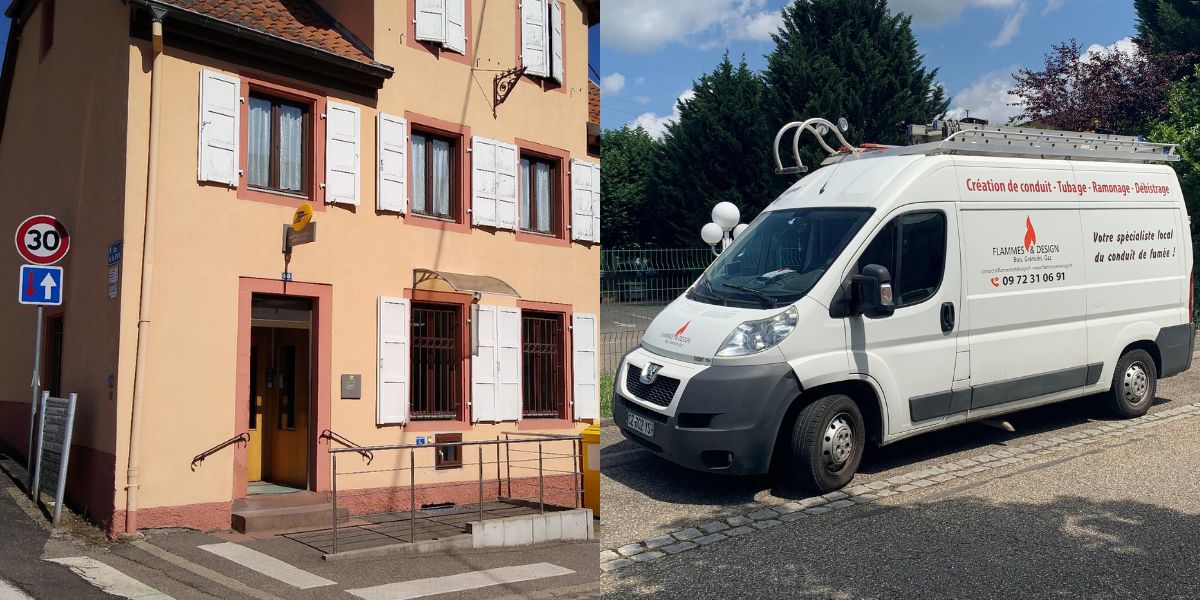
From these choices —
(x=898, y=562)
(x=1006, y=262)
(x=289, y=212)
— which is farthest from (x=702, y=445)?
(x=289, y=212)

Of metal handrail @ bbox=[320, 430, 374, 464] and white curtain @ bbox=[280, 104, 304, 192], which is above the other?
white curtain @ bbox=[280, 104, 304, 192]

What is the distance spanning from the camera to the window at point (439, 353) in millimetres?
3305

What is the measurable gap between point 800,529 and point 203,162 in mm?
3924

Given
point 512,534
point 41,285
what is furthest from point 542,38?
point 41,285

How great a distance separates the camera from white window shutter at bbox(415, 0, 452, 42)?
9.50 ft

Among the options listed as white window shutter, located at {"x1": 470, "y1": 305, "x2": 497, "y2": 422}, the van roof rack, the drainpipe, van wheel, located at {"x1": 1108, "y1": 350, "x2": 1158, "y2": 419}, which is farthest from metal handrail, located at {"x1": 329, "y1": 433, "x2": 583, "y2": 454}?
van wheel, located at {"x1": 1108, "y1": 350, "x2": 1158, "y2": 419}

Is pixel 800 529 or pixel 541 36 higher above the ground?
pixel 541 36

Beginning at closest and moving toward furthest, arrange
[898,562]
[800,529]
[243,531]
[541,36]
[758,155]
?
[541,36]
[898,562]
[800,529]
[243,531]
[758,155]

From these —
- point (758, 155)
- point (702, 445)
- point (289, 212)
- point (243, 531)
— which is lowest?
point (243, 531)

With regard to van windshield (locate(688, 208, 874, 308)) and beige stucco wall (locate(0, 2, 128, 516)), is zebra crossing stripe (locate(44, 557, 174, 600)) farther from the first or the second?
van windshield (locate(688, 208, 874, 308))

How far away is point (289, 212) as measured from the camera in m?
5.56

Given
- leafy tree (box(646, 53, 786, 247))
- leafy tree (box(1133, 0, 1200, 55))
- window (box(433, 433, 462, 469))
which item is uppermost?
leafy tree (box(646, 53, 786, 247))

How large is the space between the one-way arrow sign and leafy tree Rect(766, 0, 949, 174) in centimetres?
536

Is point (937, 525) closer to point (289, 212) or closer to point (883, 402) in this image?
Result: point (883, 402)
